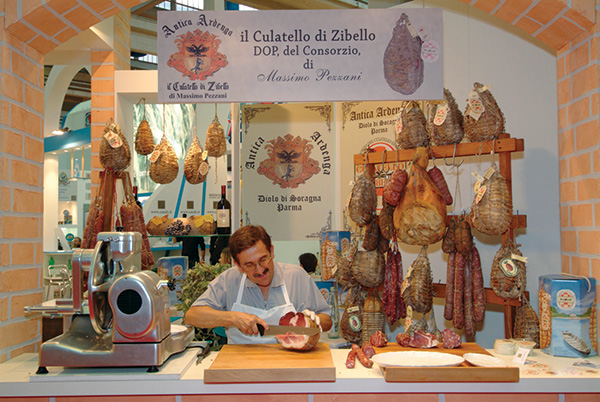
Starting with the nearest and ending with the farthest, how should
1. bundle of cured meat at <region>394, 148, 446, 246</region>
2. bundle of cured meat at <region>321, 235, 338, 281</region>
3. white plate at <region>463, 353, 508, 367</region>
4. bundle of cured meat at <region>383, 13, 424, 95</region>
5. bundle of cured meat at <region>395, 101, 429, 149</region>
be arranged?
white plate at <region>463, 353, 508, 367</region>
bundle of cured meat at <region>383, 13, 424, 95</region>
bundle of cured meat at <region>394, 148, 446, 246</region>
bundle of cured meat at <region>395, 101, 429, 149</region>
bundle of cured meat at <region>321, 235, 338, 281</region>

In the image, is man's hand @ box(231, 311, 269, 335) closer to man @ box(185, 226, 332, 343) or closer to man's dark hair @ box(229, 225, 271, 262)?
man @ box(185, 226, 332, 343)

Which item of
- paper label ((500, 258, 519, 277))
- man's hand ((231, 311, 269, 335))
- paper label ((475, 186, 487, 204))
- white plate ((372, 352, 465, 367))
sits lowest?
white plate ((372, 352, 465, 367))

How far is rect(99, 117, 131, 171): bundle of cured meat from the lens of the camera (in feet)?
13.2

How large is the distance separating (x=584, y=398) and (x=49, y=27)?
10.7ft

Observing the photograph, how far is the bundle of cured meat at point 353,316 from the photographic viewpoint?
3834 millimetres

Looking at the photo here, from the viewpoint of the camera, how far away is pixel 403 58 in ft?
9.16

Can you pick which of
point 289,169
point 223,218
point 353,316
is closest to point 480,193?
point 353,316

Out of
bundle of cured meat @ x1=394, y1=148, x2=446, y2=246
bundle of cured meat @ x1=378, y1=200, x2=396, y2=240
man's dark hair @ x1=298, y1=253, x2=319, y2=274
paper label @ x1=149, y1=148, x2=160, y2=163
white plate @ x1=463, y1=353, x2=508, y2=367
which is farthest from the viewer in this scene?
man's dark hair @ x1=298, y1=253, x2=319, y2=274

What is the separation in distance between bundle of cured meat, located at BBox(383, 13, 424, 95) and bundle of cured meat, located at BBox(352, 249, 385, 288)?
1.32 m

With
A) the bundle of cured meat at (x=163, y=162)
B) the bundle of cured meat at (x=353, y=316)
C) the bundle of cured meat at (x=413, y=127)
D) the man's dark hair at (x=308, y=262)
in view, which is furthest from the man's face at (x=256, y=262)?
the man's dark hair at (x=308, y=262)

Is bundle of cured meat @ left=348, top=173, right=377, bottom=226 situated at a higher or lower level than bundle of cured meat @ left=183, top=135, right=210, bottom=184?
lower

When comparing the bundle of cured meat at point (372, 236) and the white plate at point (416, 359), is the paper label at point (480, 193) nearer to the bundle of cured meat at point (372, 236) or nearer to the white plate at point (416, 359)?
the bundle of cured meat at point (372, 236)

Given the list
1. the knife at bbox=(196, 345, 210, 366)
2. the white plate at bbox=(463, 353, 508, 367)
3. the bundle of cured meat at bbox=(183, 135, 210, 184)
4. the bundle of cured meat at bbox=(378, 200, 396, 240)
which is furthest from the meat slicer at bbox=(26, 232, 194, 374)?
the bundle of cured meat at bbox=(183, 135, 210, 184)

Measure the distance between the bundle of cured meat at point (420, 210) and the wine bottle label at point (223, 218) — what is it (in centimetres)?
164
